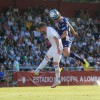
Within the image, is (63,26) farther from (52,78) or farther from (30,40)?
(30,40)

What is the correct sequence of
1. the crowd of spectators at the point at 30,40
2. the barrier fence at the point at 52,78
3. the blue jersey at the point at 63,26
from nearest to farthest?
the blue jersey at the point at 63,26 < the barrier fence at the point at 52,78 < the crowd of spectators at the point at 30,40

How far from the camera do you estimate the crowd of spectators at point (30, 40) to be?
27452 millimetres

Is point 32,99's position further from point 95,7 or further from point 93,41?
point 95,7

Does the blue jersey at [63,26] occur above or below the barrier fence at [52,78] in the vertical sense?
above

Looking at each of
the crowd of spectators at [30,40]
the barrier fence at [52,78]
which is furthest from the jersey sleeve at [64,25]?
the crowd of spectators at [30,40]

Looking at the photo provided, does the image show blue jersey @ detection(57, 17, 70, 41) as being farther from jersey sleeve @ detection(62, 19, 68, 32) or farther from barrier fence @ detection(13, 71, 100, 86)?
barrier fence @ detection(13, 71, 100, 86)

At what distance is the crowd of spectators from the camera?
90.1ft

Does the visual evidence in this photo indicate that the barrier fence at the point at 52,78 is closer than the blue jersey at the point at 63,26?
No

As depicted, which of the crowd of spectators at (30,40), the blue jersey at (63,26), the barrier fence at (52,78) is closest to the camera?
the blue jersey at (63,26)

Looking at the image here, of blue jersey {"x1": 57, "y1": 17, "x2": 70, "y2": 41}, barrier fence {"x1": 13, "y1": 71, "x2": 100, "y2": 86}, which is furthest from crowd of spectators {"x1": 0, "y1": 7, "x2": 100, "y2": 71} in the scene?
blue jersey {"x1": 57, "y1": 17, "x2": 70, "y2": 41}

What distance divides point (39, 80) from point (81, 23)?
9.68 meters

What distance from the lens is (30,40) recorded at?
29672mm

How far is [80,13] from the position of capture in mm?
35375

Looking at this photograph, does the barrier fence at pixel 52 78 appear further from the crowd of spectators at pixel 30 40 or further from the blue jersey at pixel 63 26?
the blue jersey at pixel 63 26
